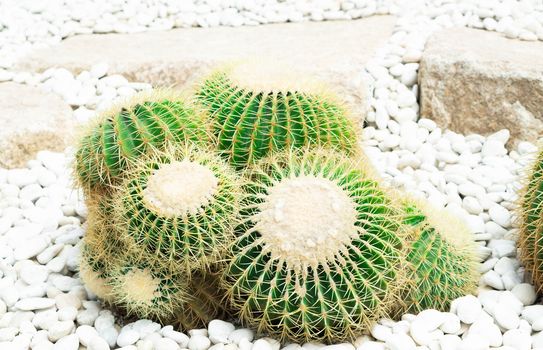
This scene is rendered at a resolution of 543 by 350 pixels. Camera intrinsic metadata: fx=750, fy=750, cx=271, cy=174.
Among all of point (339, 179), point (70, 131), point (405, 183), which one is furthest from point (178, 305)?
point (70, 131)

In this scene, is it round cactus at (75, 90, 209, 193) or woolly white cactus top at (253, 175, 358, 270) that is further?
round cactus at (75, 90, 209, 193)

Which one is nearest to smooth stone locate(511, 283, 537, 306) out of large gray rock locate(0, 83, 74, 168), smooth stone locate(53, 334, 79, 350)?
smooth stone locate(53, 334, 79, 350)

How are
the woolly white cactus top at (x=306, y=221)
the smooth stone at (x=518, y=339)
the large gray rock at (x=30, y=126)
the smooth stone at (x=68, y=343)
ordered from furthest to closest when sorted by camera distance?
the large gray rock at (x=30, y=126), the smooth stone at (x=68, y=343), the smooth stone at (x=518, y=339), the woolly white cactus top at (x=306, y=221)

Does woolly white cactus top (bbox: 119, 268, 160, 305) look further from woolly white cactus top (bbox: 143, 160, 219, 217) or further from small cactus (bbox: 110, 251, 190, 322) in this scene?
woolly white cactus top (bbox: 143, 160, 219, 217)

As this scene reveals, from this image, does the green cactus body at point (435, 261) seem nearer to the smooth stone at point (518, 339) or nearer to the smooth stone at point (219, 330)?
the smooth stone at point (518, 339)

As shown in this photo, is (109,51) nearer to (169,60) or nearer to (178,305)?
(169,60)

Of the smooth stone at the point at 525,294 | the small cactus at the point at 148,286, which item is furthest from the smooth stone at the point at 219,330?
the smooth stone at the point at 525,294

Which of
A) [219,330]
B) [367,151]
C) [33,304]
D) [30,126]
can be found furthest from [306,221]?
→ [30,126]
